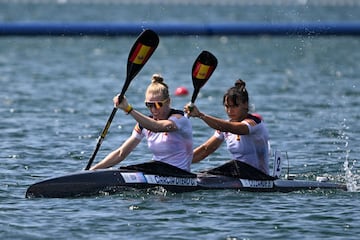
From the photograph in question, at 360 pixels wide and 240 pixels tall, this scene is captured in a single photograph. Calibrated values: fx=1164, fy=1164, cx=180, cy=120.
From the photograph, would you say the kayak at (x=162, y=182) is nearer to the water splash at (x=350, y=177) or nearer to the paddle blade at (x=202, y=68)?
the water splash at (x=350, y=177)

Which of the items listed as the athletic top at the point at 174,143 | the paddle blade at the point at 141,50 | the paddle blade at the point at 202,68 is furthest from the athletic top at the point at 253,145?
the paddle blade at the point at 141,50

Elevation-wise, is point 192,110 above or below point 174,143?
above

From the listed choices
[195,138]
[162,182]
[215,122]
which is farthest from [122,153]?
[195,138]

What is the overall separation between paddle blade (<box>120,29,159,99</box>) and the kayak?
3.30 feet

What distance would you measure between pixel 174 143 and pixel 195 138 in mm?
4617

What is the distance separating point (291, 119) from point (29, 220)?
27.1 feet

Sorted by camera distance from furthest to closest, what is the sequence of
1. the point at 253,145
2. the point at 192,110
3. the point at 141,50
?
1. the point at 141,50
2. the point at 253,145
3. the point at 192,110

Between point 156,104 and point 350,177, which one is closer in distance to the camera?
point 156,104

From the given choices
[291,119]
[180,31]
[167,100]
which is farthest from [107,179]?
[180,31]

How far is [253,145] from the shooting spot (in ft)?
37.2

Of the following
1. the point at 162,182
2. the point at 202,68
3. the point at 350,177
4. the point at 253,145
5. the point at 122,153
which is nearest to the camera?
the point at 162,182

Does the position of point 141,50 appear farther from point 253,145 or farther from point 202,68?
point 253,145

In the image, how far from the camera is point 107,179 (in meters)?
10.9

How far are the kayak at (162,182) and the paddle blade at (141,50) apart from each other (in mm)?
1005
